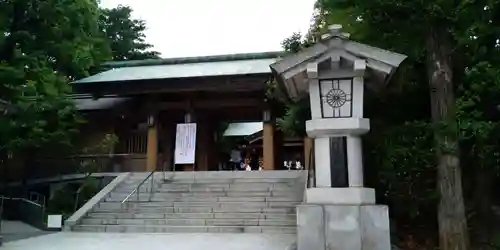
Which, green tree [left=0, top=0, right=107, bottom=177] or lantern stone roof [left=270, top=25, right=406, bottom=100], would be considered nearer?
lantern stone roof [left=270, top=25, right=406, bottom=100]

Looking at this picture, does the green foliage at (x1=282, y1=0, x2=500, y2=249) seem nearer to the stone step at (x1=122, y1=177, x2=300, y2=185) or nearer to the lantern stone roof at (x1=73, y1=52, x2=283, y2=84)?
the stone step at (x1=122, y1=177, x2=300, y2=185)

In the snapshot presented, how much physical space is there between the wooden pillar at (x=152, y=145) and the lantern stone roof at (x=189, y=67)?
6.67 ft

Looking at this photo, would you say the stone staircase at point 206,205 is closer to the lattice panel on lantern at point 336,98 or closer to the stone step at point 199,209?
the stone step at point 199,209

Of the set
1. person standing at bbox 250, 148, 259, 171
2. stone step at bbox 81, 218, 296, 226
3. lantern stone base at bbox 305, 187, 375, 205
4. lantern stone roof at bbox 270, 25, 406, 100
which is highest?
lantern stone roof at bbox 270, 25, 406, 100

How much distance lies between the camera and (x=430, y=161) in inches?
343

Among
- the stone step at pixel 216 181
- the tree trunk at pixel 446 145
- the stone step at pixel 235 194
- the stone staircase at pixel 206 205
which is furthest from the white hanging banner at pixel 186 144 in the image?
the tree trunk at pixel 446 145

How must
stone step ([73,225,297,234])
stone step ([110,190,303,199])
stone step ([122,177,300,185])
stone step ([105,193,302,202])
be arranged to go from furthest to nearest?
stone step ([122,177,300,185]), stone step ([110,190,303,199]), stone step ([105,193,302,202]), stone step ([73,225,297,234])

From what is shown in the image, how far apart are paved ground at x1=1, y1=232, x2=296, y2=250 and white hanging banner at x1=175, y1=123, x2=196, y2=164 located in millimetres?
7846

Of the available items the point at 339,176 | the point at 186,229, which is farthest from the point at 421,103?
the point at 186,229

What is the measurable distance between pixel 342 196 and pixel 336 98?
1813 mm

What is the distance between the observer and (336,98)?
8258mm

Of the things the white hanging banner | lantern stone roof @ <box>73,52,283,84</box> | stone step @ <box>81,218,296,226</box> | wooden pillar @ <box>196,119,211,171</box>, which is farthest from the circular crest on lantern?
wooden pillar @ <box>196,119,211,171</box>

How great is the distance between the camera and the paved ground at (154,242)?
9061mm

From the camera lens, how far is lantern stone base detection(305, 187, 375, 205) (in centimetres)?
784
